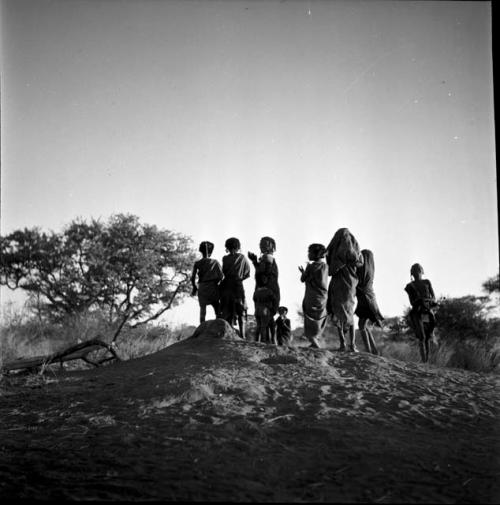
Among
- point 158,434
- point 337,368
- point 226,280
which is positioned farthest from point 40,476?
point 226,280

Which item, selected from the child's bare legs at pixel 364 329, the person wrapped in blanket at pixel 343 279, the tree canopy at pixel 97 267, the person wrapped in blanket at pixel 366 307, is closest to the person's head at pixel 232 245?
the person wrapped in blanket at pixel 343 279

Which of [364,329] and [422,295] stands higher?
[422,295]

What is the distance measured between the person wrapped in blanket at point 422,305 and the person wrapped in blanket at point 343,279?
199cm

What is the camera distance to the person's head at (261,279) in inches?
289

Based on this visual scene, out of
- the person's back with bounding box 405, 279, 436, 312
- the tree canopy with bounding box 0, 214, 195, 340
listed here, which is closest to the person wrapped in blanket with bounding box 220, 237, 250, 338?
the person's back with bounding box 405, 279, 436, 312

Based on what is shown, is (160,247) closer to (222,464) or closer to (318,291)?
(318,291)

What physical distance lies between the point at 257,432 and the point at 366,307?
4148 mm

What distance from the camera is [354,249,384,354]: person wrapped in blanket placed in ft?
22.2

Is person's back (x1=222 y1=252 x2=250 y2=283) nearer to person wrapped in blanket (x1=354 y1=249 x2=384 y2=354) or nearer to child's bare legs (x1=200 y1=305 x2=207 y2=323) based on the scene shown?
child's bare legs (x1=200 y1=305 x2=207 y2=323)

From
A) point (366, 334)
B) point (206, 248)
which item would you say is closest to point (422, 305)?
point (366, 334)

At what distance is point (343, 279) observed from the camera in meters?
6.48

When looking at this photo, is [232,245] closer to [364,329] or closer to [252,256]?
[252,256]

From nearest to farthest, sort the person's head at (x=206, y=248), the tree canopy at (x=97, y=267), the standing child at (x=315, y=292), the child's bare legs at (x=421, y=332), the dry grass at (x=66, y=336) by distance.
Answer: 1. the standing child at (x=315, y=292)
2. the child's bare legs at (x=421, y=332)
3. the person's head at (x=206, y=248)
4. the dry grass at (x=66, y=336)
5. the tree canopy at (x=97, y=267)

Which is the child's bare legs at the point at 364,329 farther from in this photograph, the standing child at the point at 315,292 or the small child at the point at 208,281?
the small child at the point at 208,281
